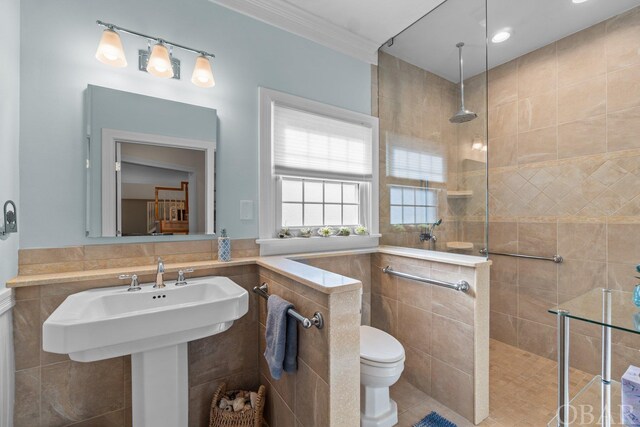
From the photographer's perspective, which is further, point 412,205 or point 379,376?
point 412,205

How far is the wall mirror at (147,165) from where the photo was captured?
145cm

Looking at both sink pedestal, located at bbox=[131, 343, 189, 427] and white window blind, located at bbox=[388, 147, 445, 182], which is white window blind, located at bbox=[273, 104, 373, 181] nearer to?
white window blind, located at bbox=[388, 147, 445, 182]

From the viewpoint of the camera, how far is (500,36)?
91.4 inches

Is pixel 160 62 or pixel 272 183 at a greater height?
pixel 160 62

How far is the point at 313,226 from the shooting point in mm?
2197

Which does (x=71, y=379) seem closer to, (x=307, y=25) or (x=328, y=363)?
(x=328, y=363)

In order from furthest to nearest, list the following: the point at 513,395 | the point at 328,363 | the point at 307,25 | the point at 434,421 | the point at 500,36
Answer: the point at 500,36 < the point at 307,25 < the point at 513,395 < the point at 434,421 < the point at 328,363

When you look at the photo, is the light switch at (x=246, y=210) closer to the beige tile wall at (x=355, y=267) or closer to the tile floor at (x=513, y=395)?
the beige tile wall at (x=355, y=267)

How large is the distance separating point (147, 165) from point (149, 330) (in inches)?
37.3

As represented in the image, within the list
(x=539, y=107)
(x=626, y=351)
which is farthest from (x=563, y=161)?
(x=626, y=351)

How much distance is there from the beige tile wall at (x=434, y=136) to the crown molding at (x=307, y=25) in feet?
0.74

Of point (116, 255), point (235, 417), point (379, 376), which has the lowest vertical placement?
point (235, 417)

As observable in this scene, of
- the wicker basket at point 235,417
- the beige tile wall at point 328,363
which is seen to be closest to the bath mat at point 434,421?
the beige tile wall at point 328,363

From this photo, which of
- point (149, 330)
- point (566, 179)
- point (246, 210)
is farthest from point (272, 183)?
point (566, 179)
